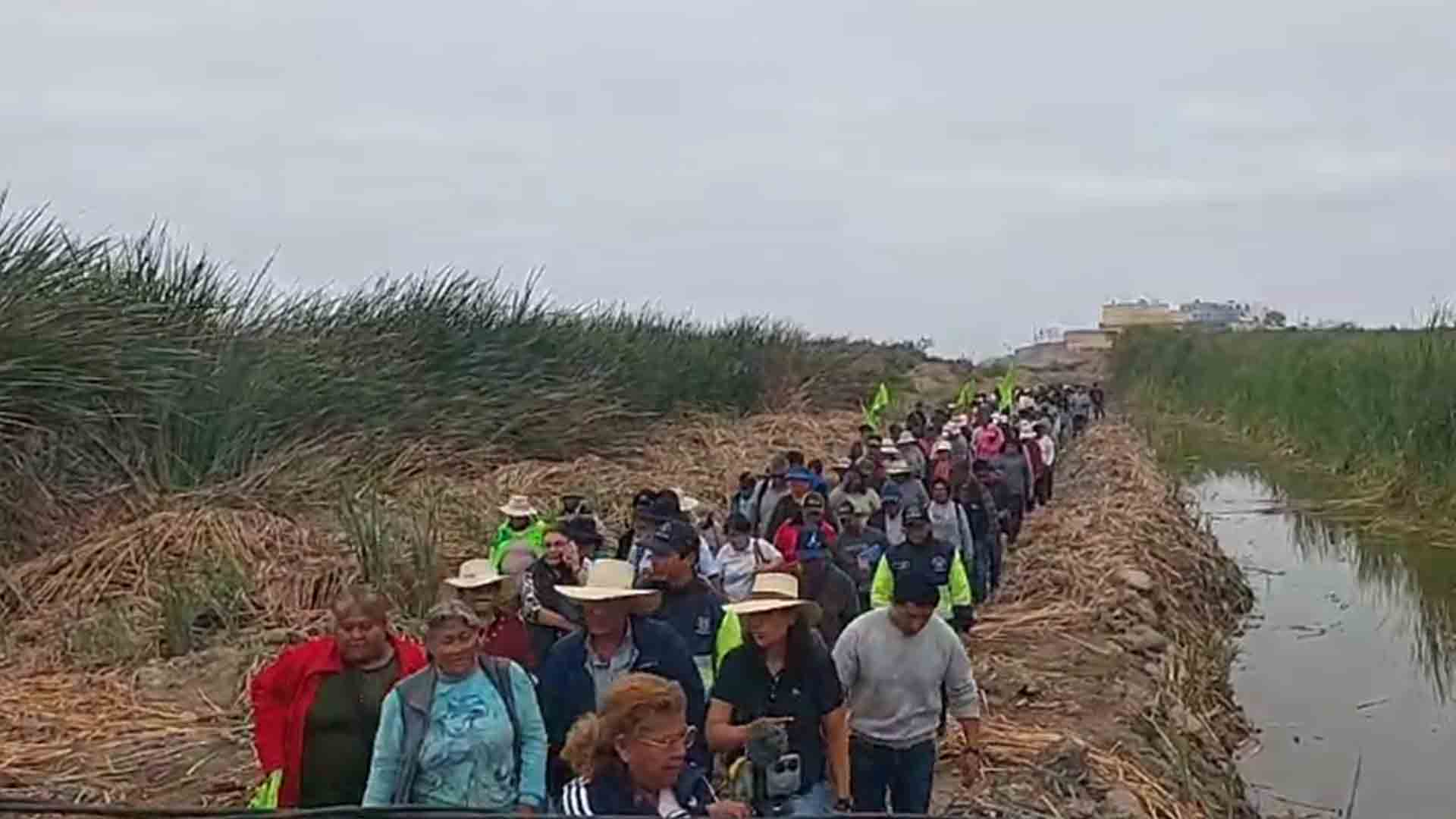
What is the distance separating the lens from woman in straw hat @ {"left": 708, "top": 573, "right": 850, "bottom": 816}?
5754mm

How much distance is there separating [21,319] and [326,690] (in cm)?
944

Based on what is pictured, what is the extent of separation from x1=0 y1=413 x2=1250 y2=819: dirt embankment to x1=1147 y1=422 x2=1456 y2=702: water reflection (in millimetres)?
1753

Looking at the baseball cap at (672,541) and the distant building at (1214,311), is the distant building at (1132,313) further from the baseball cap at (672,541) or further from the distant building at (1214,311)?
the baseball cap at (672,541)

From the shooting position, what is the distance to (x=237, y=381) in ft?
53.4

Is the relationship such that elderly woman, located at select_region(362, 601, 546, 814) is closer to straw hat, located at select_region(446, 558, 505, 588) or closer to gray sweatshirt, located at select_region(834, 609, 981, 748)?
straw hat, located at select_region(446, 558, 505, 588)

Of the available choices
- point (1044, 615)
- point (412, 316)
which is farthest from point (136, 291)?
point (1044, 615)

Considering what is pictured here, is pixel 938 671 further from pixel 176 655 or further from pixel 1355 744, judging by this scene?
pixel 1355 744

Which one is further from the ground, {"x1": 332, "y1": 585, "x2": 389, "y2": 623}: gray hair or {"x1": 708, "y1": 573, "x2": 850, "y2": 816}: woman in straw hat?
{"x1": 332, "y1": 585, "x2": 389, "y2": 623}: gray hair

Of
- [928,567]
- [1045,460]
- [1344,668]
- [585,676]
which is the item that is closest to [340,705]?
[585,676]

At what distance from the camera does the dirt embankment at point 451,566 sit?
27.9 feet

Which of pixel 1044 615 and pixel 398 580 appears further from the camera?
pixel 1044 615

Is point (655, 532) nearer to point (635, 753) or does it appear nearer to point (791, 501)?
point (635, 753)

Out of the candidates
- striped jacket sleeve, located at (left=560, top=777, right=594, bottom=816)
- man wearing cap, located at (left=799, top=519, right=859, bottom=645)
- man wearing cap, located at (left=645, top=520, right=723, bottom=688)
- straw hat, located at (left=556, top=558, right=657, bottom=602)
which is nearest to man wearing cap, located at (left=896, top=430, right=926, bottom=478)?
man wearing cap, located at (left=799, top=519, right=859, bottom=645)

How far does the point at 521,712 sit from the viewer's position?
5.08 metres
